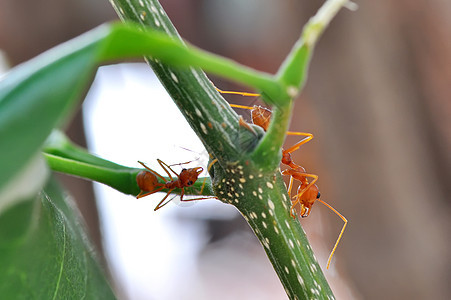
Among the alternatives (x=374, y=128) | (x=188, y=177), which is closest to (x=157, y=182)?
(x=188, y=177)

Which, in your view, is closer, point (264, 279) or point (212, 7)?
point (212, 7)

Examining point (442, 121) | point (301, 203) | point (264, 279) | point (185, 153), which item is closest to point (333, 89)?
point (442, 121)

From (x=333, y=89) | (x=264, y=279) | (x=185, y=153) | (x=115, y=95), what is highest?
(x=185, y=153)

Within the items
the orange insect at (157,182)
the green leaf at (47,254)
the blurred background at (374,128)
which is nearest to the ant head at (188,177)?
the orange insect at (157,182)

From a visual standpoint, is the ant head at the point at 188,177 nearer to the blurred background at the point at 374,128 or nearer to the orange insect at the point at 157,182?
the orange insect at the point at 157,182

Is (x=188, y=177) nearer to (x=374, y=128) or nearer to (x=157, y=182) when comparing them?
(x=157, y=182)

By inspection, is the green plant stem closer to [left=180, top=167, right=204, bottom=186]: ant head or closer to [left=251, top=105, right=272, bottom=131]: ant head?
[left=180, top=167, right=204, bottom=186]: ant head

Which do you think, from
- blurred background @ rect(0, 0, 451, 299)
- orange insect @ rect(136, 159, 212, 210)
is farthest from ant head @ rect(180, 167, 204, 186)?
blurred background @ rect(0, 0, 451, 299)

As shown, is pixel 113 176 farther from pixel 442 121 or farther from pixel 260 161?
pixel 442 121
